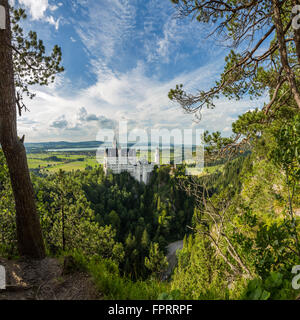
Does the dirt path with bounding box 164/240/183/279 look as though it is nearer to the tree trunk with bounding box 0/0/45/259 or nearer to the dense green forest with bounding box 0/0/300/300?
the dense green forest with bounding box 0/0/300/300

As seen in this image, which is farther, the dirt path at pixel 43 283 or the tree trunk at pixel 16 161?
the tree trunk at pixel 16 161

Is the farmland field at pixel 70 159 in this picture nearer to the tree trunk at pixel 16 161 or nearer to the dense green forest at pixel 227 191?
the dense green forest at pixel 227 191

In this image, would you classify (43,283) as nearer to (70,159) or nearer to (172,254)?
(172,254)

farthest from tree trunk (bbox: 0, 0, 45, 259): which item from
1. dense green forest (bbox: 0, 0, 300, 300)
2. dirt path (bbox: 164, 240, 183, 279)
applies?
dirt path (bbox: 164, 240, 183, 279)

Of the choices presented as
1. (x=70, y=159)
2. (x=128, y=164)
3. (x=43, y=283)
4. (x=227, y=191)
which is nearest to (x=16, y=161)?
(x=43, y=283)

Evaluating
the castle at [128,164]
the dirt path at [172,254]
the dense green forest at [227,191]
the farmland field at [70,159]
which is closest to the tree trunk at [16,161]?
the dense green forest at [227,191]
